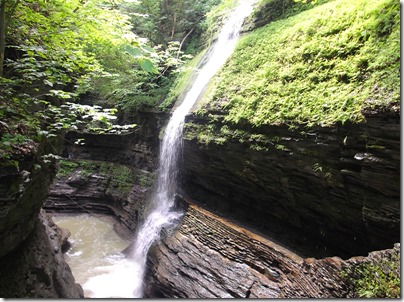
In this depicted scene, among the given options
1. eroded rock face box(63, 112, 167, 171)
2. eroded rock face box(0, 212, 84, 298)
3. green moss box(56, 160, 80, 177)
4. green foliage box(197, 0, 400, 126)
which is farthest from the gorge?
green moss box(56, 160, 80, 177)

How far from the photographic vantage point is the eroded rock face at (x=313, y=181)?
3.57 m

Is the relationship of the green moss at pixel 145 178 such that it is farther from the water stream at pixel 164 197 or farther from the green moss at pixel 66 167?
the green moss at pixel 66 167

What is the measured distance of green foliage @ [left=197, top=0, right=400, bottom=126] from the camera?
3842 millimetres

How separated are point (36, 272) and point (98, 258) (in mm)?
3985

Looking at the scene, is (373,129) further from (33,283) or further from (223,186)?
(33,283)

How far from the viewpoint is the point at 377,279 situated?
9.39 ft

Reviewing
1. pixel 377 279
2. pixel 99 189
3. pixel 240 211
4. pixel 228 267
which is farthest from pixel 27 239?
pixel 99 189

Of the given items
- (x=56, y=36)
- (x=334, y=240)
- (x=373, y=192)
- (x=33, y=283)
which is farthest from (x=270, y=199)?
(x=56, y=36)

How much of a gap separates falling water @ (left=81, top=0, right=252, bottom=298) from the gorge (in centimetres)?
6

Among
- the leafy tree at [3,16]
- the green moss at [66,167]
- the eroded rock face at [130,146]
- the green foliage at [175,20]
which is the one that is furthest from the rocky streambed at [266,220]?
the green foliage at [175,20]

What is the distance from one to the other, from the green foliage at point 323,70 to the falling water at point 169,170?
1905 mm

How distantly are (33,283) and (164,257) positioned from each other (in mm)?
2747

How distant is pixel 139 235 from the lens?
28.8ft

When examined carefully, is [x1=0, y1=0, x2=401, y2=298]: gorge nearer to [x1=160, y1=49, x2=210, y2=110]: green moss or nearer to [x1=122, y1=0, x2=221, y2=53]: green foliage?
[x1=160, y1=49, x2=210, y2=110]: green moss
